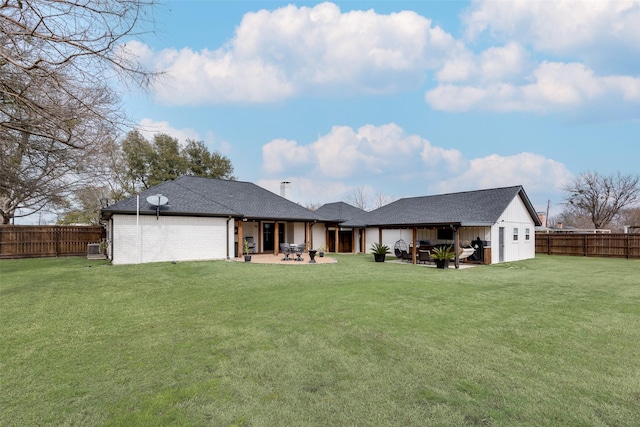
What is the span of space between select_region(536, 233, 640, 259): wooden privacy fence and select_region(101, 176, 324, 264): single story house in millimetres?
15345

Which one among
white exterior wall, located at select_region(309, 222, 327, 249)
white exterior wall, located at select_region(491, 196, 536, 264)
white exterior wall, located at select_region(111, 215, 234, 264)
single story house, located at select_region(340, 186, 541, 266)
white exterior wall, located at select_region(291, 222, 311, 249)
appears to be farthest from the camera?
white exterior wall, located at select_region(309, 222, 327, 249)

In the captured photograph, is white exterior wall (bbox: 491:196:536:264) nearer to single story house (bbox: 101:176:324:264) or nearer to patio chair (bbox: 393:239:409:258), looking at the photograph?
patio chair (bbox: 393:239:409:258)

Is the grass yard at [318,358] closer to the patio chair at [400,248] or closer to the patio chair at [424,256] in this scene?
the patio chair at [424,256]

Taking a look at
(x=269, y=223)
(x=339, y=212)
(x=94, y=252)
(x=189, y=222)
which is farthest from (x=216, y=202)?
(x=339, y=212)

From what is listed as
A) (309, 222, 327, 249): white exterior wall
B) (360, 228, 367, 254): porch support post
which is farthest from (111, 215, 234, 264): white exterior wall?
(360, 228, 367, 254): porch support post

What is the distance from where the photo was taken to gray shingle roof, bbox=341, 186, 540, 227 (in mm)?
15848

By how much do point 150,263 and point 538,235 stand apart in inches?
930

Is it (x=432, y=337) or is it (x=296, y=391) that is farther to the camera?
(x=432, y=337)

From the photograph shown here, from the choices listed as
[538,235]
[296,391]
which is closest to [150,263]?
[296,391]

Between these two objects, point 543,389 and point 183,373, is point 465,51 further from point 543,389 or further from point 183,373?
point 183,373

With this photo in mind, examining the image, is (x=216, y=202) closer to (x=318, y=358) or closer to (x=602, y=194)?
(x=318, y=358)

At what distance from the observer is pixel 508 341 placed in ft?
13.8

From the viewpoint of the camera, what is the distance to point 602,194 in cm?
3297

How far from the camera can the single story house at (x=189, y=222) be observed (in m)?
13.1
